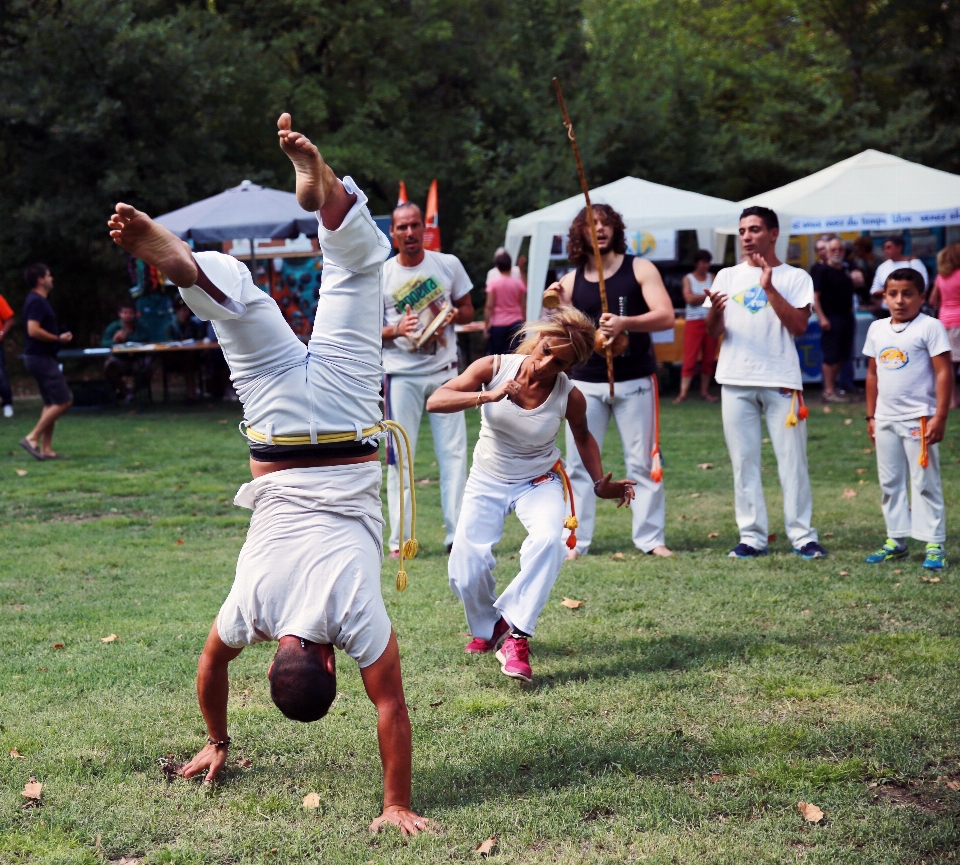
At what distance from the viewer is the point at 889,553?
23.1ft

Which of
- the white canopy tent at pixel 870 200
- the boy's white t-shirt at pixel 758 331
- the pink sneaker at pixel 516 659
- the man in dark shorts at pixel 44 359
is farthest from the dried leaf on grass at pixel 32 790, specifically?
the white canopy tent at pixel 870 200

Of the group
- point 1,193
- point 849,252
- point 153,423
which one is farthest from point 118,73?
point 849,252

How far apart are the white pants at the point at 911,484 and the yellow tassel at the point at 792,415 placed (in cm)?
52

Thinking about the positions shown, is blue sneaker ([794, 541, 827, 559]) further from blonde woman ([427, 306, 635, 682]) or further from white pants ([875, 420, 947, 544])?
blonde woman ([427, 306, 635, 682])

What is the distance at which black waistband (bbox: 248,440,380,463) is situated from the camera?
142 inches

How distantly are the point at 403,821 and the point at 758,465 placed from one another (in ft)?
14.5

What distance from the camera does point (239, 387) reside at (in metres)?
3.65

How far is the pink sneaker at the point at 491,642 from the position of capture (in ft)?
17.7

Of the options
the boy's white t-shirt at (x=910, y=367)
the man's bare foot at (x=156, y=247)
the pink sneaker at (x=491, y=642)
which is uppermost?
the man's bare foot at (x=156, y=247)

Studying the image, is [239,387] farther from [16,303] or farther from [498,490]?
[16,303]

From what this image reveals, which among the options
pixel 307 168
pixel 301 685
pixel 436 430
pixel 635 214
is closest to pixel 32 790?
pixel 301 685

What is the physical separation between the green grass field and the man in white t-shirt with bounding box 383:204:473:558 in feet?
2.17

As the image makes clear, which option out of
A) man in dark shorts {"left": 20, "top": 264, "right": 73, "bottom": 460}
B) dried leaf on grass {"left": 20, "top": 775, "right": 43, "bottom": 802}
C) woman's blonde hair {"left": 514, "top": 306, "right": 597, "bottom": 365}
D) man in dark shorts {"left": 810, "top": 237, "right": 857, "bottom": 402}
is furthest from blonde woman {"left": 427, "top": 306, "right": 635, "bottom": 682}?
man in dark shorts {"left": 810, "top": 237, "right": 857, "bottom": 402}

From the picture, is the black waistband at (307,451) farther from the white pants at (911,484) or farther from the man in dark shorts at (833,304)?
the man in dark shorts at (833,304)
